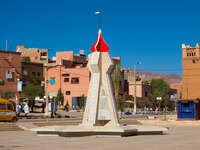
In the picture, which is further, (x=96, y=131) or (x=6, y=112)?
(x=6, y=112)

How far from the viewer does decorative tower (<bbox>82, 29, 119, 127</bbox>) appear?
19.2m

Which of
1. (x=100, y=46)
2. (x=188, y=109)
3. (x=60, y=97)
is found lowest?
(x=188, y=109)

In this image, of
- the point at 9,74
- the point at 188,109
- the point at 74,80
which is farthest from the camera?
the point at 74,80

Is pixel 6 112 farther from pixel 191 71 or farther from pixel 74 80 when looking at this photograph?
pixel 191 71

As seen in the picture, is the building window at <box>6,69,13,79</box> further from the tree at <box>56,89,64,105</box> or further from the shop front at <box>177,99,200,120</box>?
the shop front at <box>177,99,200,120</box>

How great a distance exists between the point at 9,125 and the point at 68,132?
7.41m

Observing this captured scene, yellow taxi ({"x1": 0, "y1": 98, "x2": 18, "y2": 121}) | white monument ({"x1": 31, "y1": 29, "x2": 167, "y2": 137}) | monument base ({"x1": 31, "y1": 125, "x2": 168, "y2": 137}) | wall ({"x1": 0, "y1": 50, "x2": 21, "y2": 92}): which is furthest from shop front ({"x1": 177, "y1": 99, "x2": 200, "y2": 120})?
wall ({"x1": 0, "y1": 50, "x2": 21, "y2": 92})

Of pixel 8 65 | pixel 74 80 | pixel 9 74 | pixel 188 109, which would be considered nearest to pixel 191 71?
pixel 74 80

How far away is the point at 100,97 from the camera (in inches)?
767

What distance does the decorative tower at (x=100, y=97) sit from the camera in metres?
19.2

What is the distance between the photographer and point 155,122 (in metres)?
29.7

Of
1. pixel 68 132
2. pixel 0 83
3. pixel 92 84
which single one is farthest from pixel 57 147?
pixel 0 83

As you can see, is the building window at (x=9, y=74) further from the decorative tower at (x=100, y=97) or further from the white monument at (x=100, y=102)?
the decorative tower at (x=100, y=97)

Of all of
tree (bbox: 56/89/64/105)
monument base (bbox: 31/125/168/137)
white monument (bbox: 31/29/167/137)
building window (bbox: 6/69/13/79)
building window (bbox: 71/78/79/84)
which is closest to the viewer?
monument base (bbox: 31/125/168/137)
